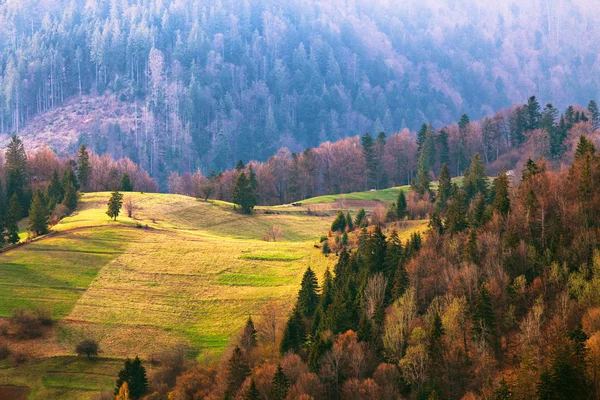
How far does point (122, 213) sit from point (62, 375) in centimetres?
6117

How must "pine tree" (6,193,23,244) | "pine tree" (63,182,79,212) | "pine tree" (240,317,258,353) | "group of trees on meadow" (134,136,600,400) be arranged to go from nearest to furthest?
"group of trees on meadow" (134,136,600,400)
"pine tree" (240,317,258,353)
"pine tree" (6,193,23,244)
"pine tree" (63,182,79,212)

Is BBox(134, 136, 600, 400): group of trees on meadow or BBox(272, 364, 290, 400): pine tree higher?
BBox(134, 136, 600, 400): group of trees on meadow

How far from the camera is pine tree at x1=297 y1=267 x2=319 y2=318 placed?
284 ft

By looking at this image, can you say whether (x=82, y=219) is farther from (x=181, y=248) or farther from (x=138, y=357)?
(x=138, y=357)

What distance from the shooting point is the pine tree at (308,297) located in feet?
284

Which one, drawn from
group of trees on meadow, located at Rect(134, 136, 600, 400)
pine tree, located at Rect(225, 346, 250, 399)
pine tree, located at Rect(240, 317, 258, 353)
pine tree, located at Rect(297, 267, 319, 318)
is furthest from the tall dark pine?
pine tree, located at Rect(225, 346, 250, 399)

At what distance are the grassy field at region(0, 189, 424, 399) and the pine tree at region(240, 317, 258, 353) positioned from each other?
4.74 metres

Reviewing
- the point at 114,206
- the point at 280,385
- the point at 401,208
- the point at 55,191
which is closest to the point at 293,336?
the point at 280,385

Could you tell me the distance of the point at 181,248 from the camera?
113m

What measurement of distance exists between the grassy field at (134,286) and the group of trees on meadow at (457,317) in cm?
944

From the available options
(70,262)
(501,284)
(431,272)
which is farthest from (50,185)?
(501,284)

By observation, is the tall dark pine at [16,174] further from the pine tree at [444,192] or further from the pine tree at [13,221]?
the pine tree at [444,192]

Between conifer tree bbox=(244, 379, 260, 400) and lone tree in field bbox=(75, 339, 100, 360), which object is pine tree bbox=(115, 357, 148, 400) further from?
conifer tree bbox=(244, 379, 260, 400)

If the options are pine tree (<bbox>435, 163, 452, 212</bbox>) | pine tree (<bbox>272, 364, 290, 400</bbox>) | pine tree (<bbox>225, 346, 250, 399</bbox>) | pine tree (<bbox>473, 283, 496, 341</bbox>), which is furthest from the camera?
pine tree (<bbox>435, 163, 452, 212</bbox>)
